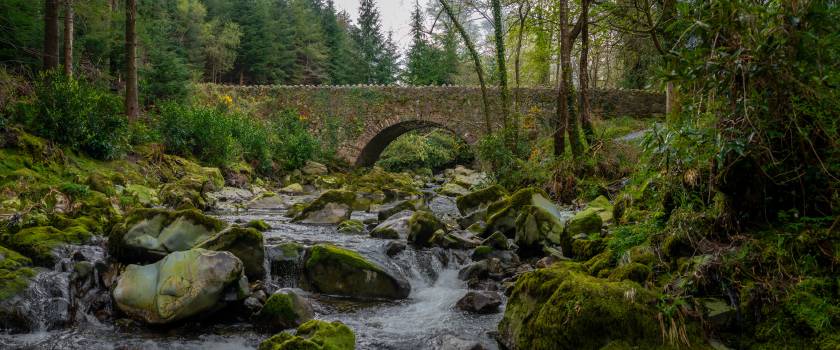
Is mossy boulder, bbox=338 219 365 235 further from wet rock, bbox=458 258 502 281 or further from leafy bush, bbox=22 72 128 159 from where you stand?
leafy bush, bbox=22 72 128 159

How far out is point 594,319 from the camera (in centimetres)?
301

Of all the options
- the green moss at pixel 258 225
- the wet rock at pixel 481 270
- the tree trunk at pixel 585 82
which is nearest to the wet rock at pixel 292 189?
the green moss at pixel 258 225

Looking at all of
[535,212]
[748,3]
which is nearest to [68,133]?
[535,212]

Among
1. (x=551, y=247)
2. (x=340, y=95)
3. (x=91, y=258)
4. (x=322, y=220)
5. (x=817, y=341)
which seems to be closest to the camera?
(x=817, y=341)

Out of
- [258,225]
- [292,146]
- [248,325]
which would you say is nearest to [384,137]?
[292,146]

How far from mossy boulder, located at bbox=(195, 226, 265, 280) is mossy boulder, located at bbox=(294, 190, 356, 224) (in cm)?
360

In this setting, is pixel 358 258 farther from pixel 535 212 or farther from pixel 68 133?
pixel 68 133

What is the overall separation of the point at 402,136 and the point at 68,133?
17.7 meters

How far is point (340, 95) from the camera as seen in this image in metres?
21.3

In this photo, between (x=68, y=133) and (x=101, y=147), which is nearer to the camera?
(x=68, y=133)

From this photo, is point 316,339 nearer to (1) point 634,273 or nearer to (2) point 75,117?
(1) point 634,273

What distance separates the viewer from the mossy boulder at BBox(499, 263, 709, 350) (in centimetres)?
290

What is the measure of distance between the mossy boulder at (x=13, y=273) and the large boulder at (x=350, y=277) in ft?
7.58

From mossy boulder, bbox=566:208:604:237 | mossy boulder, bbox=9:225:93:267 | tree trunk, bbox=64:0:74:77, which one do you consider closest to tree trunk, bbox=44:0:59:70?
tree trunk, bbox=64:0:74:77
